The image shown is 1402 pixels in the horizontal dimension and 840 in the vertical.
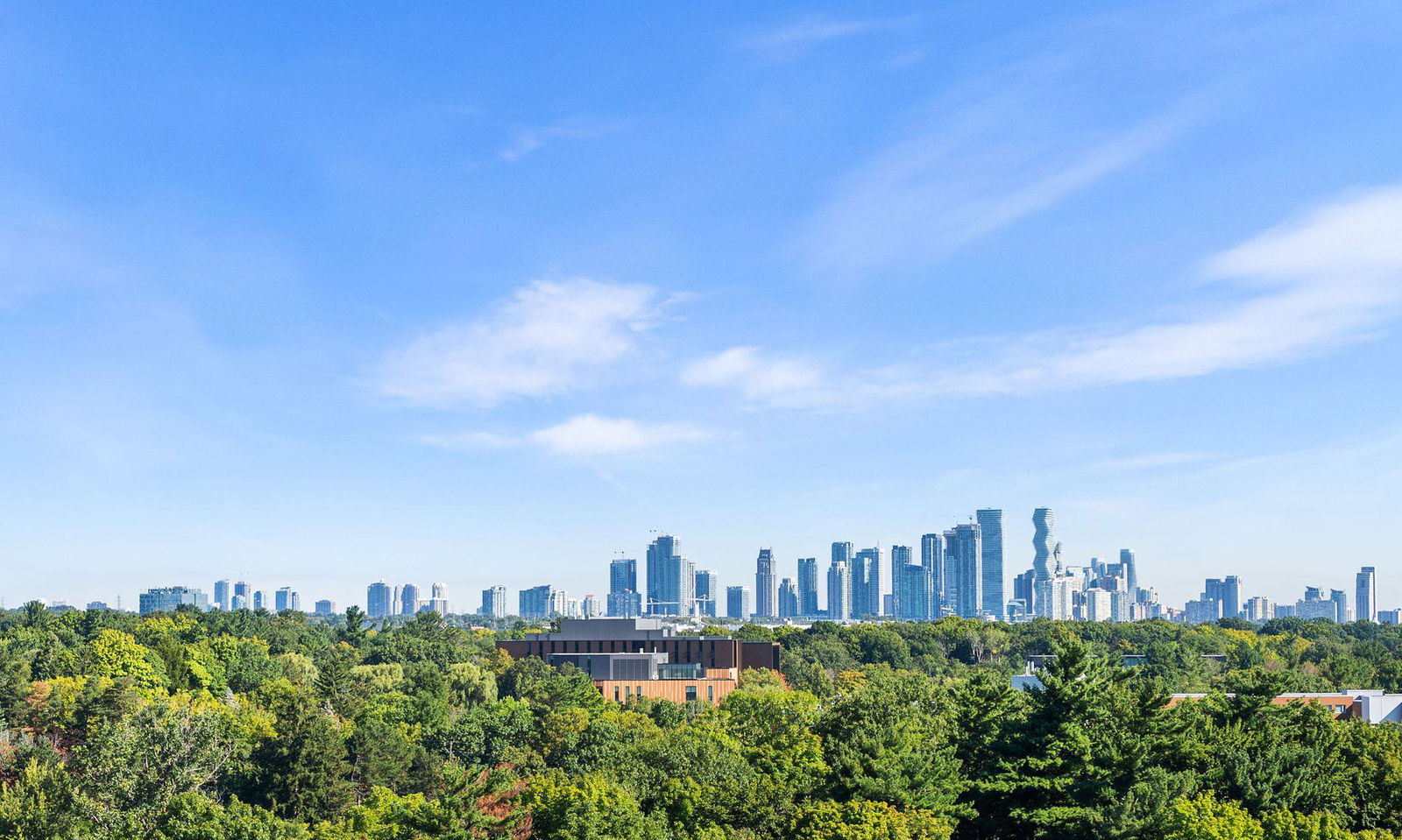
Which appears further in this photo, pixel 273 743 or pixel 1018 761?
pixel 273 743

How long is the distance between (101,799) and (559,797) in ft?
101

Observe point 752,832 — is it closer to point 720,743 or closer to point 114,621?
point 720,743

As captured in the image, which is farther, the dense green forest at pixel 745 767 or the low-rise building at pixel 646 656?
the low-rise building at pixel 646 656

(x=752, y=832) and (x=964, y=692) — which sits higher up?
(x=964, y=692)

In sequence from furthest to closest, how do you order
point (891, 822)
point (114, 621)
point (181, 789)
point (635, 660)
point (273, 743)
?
point (114, 621)
point (635, 660)
point (273, 743)
point (181, 789)
point (891, 822)

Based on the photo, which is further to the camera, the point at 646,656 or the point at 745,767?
the point at 646,656

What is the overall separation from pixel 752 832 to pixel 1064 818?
14.1 m

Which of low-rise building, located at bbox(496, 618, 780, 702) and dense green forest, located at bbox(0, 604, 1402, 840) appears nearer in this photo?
dense green forest, located at bbox(0, 604, 1402, 840)

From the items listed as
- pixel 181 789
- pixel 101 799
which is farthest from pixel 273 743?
pixel 101 799

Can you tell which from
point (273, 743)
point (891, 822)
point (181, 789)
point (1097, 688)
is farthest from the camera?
point (273, 743)

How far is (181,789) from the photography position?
72562 mm

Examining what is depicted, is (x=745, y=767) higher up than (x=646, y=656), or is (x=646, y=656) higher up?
(x=745, y=767)

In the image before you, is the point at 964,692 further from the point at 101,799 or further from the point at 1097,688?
the point at 101,799

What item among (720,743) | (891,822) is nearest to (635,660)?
(720,743)
